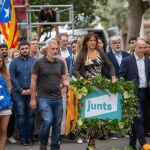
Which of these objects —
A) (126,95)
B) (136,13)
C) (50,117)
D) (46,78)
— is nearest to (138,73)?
(126,95)

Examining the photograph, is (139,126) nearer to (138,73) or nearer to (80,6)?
(138,73)

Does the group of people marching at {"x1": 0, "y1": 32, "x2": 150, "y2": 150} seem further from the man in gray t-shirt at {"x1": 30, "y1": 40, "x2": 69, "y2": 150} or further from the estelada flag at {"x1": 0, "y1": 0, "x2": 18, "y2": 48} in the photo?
the estelada flag at {"x1": 0, "y1": 0, "x2": 18, "y2": 48}

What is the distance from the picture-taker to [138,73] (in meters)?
9.61

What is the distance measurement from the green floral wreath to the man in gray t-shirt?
440mm

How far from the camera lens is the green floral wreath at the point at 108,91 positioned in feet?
28.8

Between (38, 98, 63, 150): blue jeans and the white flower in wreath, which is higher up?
the white flower in wreath

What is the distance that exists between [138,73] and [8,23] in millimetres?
3997

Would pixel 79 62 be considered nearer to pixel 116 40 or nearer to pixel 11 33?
pixel 116 40

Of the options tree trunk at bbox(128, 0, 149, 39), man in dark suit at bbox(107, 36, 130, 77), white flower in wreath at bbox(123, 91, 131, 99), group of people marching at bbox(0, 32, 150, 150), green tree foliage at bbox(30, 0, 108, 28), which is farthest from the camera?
green tree foliage at bbox(30, 0, 108, 28)

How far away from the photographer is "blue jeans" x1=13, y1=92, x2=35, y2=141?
11195 mm

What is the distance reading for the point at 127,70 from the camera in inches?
377

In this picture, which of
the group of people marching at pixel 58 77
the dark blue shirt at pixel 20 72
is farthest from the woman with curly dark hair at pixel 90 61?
the dark blue shirt at pixel 20 72

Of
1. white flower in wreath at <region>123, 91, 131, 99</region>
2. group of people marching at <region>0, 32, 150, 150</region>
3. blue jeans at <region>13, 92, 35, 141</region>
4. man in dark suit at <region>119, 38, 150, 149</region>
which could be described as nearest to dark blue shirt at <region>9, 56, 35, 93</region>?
blue jeans at <region>13, 92, 35, 141</region>

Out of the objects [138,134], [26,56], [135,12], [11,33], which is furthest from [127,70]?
[135,12]
